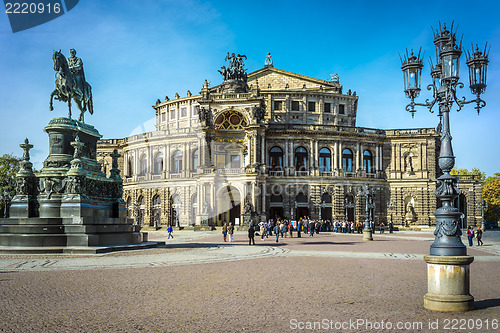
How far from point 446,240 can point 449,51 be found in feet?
15.2

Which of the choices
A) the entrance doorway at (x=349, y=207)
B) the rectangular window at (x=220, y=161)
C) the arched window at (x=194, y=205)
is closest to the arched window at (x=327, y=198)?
the entrance doorway at (x=349, y=207)

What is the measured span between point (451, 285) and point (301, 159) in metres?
54.3

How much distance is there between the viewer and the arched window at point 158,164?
223 feet

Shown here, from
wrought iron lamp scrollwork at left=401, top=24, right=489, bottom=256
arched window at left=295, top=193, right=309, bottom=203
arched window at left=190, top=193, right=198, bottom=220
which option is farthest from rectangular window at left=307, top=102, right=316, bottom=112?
wrought iron lamp scrollwork at left=401, top=24, right=489, bottom=256

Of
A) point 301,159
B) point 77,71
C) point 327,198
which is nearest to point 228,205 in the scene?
point 301,159

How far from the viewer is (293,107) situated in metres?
68.8

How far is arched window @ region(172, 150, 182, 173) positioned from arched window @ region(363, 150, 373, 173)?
2695cm

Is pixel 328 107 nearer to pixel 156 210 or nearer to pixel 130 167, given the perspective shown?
pixel 156 210

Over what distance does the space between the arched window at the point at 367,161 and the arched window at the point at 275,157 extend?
12.6 m

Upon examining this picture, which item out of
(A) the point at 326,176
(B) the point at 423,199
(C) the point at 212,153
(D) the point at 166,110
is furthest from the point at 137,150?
(B) the point at 423,199

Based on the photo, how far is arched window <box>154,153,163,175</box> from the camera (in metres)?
67.9

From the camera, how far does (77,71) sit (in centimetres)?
2627

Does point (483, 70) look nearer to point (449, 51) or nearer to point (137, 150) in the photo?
point (449, 51)

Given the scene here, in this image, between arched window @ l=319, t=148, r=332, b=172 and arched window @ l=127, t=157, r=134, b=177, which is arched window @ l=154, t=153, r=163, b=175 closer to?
arched window @ l=127, t=157, r=134, b=177
